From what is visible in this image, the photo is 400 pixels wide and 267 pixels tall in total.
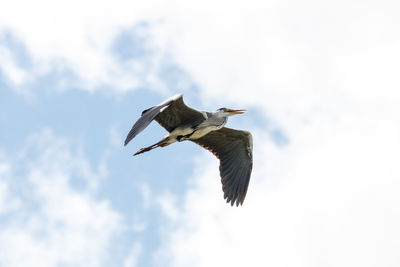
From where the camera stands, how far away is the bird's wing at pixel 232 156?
1453 centimetres

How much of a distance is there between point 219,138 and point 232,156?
51 centimetres

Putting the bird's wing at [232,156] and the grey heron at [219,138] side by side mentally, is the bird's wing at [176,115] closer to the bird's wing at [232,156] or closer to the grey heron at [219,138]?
the grey heron at [219,138]

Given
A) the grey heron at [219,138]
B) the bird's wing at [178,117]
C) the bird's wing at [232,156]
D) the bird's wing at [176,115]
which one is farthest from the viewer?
the bird's wing at [232,156]

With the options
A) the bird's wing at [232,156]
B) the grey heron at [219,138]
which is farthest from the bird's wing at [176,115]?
the bird's wing at [232,156]

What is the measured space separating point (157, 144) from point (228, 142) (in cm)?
205

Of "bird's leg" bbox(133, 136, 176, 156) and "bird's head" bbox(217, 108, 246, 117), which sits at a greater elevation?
"bird's head" bbox(217, 108, 246, 117)

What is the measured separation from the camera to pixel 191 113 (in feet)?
43.7

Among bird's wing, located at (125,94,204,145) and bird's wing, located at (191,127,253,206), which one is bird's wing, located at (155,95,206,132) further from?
bird's wing, located at (191,127,253,206)

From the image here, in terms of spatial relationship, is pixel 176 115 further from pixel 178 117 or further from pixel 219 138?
pixel 219 138

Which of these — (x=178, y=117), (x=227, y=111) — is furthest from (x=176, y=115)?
(x=227, y=111)

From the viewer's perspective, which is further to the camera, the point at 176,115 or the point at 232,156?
the point at 232,156

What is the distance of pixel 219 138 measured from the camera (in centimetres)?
1463

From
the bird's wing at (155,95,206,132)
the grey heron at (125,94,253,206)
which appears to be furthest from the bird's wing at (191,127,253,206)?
the bird's wing at (155,95,206,132)

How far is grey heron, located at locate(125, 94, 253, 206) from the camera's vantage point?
1334 centimetres
